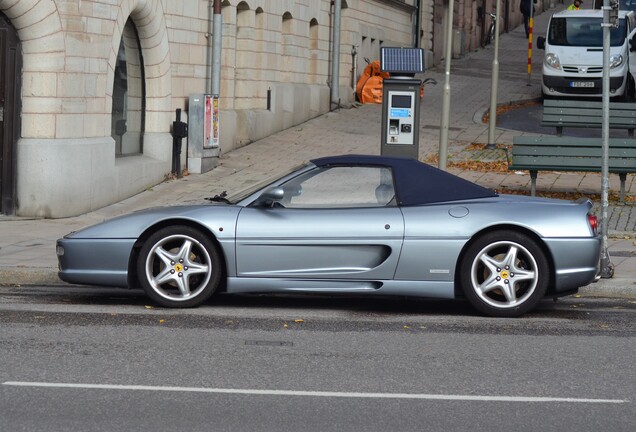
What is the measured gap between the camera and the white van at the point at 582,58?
29.6 meters

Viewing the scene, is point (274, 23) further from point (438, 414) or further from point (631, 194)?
point (438, 414)

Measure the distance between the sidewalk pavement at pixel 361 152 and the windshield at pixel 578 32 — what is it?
206 cm

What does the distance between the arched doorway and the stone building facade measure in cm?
1

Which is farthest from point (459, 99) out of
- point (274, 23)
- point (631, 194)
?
point (631, 194)

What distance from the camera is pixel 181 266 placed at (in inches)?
379

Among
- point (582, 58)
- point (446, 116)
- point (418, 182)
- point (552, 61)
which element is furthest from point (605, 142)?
point (552, 61)

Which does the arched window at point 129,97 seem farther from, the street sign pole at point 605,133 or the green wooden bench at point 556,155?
the street sign pole at point 605,133

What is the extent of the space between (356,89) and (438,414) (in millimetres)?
25627

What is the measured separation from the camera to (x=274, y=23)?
25.4m

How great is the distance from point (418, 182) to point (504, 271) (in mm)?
979

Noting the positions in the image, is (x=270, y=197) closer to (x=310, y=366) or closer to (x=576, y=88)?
(x=310, y=366)

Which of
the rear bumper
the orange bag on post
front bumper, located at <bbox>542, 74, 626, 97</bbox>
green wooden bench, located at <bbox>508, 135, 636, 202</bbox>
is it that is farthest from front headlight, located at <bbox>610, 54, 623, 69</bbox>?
the rear bumper

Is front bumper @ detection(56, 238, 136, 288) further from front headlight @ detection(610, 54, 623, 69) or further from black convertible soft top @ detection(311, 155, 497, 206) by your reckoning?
front headlight @ detection(610, 54, 623, 69)

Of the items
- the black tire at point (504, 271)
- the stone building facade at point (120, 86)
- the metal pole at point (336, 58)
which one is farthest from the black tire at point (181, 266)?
the metal pole at point (336, 58)
